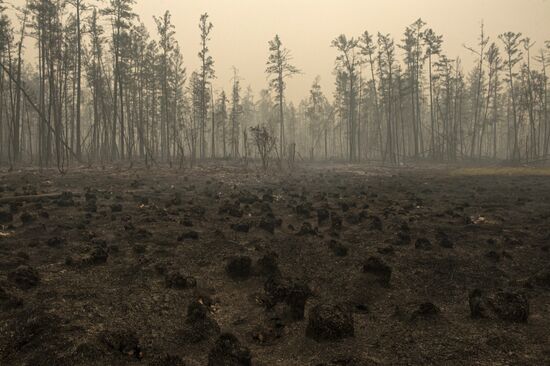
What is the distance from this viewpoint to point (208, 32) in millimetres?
41250

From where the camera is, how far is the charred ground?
4562 mm

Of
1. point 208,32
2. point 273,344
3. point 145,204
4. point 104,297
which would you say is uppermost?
point 208,32

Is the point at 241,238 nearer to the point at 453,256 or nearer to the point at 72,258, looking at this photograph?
the point at 72,258

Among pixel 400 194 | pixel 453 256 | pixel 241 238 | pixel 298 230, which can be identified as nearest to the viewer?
pixel 453 256

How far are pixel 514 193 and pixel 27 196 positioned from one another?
19.5 m

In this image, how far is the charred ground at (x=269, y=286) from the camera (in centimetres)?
456

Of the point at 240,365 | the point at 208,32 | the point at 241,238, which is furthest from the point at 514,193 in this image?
the point at 208,32

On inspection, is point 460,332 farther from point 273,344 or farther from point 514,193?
point 514,193

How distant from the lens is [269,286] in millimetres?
6117

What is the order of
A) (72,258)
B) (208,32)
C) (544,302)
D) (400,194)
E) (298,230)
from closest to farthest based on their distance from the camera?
(544,302), (72,258), (298,230), (400,194), (208,32)

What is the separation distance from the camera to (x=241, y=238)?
9.28m

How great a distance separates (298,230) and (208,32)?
36882 mm

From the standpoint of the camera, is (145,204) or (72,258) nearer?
(72,258)

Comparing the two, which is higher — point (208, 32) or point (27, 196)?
point (208, 32)
